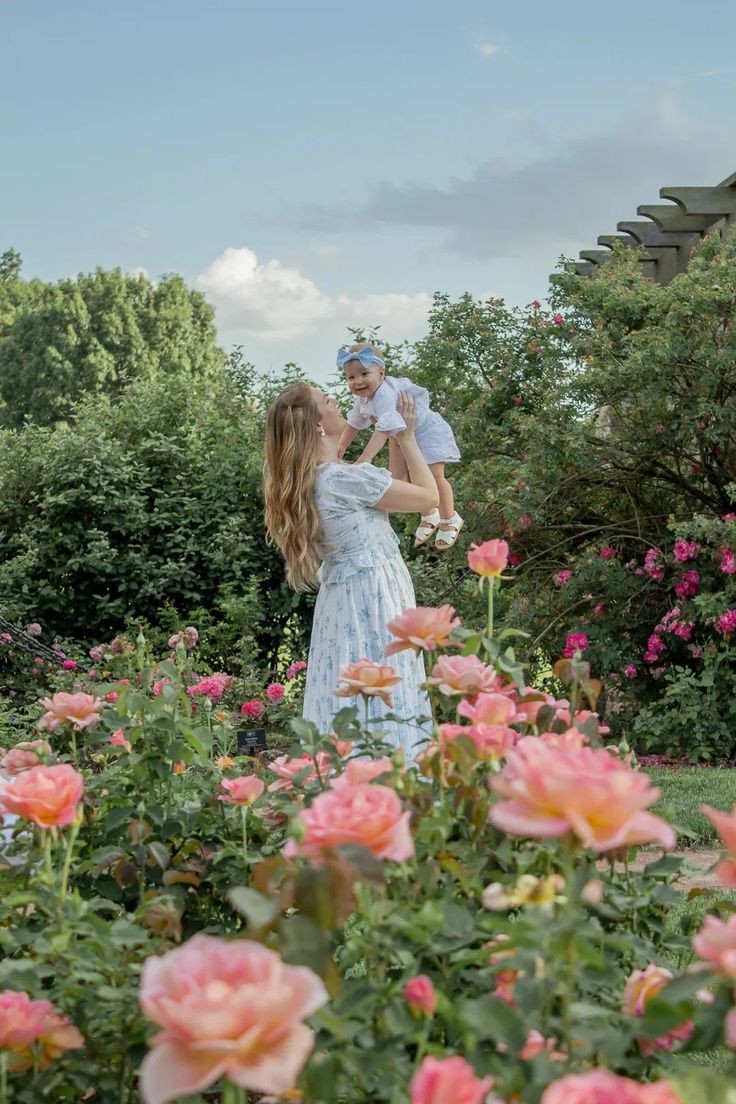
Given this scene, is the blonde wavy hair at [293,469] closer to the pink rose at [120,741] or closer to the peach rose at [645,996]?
the pink rose at [120,741]

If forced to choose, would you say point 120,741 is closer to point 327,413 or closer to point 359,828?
point 359,828

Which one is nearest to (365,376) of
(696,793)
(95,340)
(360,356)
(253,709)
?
(360,356)

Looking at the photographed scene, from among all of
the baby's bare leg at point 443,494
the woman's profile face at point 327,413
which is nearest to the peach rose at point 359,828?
the woman's profile face at point 327,413

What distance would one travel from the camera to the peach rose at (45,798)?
128 cm

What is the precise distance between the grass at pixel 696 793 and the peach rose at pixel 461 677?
309cm

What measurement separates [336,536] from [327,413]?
15.1 inches

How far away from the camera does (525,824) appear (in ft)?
3.06

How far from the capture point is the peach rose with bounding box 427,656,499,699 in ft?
5.16

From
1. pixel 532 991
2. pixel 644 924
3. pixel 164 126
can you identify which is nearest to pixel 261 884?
pixel 532 991

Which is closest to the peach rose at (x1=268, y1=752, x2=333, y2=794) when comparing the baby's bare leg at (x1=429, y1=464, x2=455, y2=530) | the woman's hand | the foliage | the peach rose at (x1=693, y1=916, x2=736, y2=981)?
the peach rose at (x1=693, y1=916, x2=736, y2=981)

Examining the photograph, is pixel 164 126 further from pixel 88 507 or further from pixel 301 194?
pixel 88 507

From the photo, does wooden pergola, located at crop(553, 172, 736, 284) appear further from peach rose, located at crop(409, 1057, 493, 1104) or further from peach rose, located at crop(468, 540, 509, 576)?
peach rose, located at crop(409, 1057, 493, 1104)

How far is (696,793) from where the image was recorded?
17.7 ft

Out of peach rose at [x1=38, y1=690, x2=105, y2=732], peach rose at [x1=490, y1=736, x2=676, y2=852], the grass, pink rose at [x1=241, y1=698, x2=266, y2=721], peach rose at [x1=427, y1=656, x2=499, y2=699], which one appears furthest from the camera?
pink rose at [x1=241, y1=698, x2=266, y2=721]
